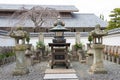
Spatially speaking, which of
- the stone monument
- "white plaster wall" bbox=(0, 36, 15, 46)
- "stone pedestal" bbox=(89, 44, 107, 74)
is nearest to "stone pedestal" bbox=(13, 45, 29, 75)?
the stone monument

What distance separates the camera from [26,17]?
29.0 m

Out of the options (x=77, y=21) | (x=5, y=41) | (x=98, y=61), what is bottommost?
(x=98, y=61)

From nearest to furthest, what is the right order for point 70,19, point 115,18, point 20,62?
point 20,62
point 115,18
point 70,19

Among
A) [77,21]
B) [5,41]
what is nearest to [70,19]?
[77,21]

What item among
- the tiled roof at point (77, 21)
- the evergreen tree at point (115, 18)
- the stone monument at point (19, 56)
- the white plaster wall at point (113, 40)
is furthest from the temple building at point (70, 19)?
the stone monument at point (19, 56)

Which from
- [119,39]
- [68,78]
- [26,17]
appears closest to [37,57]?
[119,39]

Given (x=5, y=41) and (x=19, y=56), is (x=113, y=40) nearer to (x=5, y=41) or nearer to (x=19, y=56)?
(x=5, y=41)

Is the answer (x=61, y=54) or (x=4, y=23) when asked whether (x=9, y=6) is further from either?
(x=61, y=54)

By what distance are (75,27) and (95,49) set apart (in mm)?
19990

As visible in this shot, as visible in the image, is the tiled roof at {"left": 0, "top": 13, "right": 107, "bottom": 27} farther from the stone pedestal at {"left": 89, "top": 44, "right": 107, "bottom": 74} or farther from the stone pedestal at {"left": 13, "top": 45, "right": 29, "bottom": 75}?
the stone pedestal at {"left": 89, "top": 44, "right": 107, "bottom": 74}

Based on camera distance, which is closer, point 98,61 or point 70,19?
point 98,61

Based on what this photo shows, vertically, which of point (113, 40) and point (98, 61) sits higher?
point (113, 40)

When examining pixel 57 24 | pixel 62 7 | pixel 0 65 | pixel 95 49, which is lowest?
pixel 0 65

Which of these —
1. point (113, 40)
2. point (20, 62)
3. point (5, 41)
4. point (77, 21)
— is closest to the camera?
point (20, 62)
